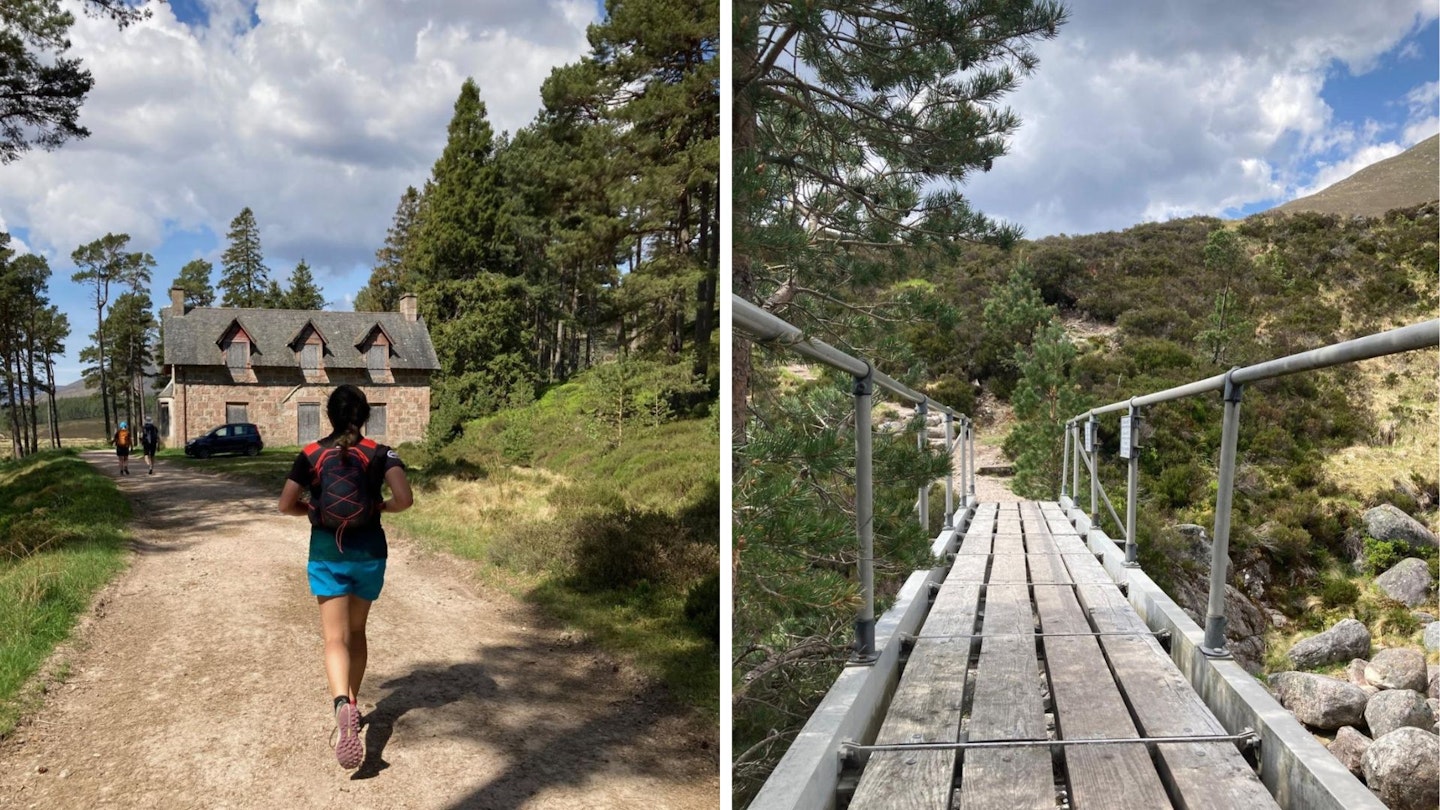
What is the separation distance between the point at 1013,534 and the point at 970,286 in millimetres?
11100

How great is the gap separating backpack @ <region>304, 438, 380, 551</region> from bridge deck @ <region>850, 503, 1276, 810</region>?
1430 millimetres

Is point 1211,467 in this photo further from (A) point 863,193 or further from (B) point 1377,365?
(A) point 863,193

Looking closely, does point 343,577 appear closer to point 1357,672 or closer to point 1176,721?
point 1176,721

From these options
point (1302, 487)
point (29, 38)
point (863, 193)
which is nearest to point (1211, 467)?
point (1302, 487)

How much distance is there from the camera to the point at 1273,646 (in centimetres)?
780

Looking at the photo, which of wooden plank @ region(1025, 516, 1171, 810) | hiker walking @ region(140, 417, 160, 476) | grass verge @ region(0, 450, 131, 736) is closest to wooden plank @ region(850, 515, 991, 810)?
wooden plank @ region(1025, 516, 1171, 810)

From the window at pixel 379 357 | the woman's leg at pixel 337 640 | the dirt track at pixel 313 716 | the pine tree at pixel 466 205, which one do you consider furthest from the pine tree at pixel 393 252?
the woman's leg at pixel 337 640

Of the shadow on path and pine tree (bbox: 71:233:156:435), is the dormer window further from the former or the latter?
the shadow on path

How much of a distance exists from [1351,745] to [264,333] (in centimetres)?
755

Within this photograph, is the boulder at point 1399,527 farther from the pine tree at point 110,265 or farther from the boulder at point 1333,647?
the pine tree at point 110,265

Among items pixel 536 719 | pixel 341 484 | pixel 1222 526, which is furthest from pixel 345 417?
pixel 1222 526

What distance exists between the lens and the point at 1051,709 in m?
1.64

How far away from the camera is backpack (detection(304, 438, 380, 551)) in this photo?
2236 mm

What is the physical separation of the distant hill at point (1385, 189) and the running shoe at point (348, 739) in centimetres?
1354
